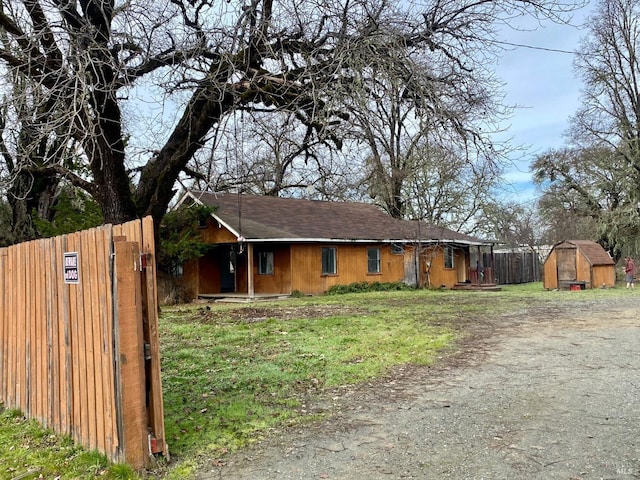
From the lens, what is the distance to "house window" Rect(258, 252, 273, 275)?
902 inches

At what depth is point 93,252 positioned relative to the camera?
14.0 feet

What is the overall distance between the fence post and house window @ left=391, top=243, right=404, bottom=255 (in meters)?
22.4

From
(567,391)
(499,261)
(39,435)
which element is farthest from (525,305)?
(499,261)

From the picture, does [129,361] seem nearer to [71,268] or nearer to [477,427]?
[71,268]

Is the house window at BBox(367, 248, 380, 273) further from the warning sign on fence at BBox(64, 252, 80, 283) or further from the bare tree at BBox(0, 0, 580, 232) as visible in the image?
the warning sign on fence at BBox(64, 252, 80, 283)

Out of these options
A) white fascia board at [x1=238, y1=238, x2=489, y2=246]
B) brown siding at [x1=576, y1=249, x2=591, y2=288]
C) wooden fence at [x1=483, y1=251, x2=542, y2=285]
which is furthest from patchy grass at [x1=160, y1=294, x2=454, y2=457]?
wooden fence at [x1=483, y1=251, x2=542, y2=285]

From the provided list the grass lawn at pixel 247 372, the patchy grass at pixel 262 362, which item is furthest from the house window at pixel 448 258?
the patchy grass at pixel 262 362

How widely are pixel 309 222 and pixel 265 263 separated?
123 inches

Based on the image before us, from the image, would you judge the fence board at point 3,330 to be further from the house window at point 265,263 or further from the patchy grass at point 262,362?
the house window at point 265,263

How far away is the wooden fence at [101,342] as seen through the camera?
3.94 m

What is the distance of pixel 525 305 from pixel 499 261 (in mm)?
17105

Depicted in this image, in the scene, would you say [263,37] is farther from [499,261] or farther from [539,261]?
[539,261]

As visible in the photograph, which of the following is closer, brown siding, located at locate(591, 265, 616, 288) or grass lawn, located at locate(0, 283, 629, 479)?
grass lawn, located at locate(0, 283, 629, 479)

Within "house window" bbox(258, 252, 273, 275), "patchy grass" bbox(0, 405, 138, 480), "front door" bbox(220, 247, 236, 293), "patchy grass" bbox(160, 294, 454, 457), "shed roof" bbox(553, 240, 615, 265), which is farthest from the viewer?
"front door" bbox(220, 247, 236, 293)
